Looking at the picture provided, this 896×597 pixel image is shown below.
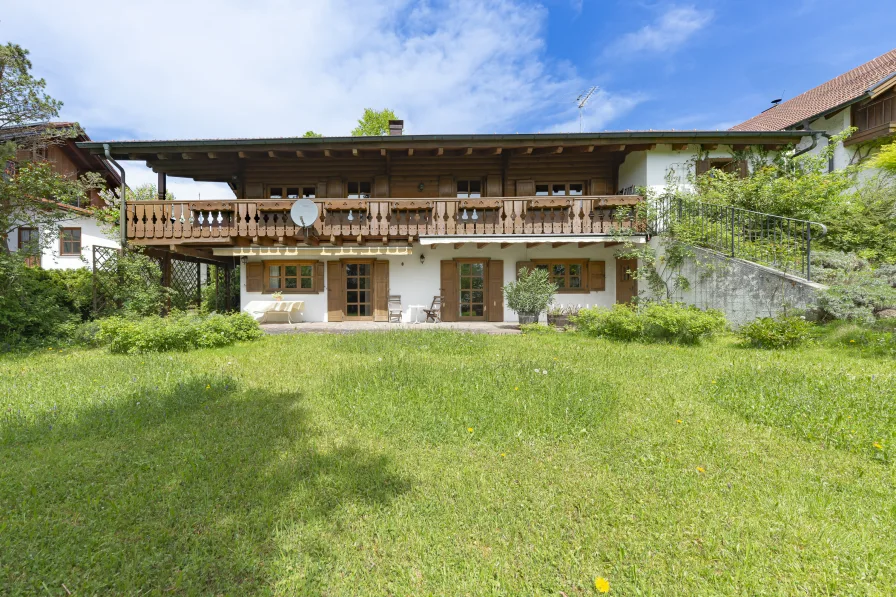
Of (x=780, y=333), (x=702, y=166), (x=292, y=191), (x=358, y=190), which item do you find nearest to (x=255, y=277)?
(x=292, y=191)

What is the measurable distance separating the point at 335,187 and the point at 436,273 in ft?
15.2

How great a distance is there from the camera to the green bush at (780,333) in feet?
20.5

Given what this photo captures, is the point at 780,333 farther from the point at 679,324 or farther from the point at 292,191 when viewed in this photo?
the point at 292,191

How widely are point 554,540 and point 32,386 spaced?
647cm

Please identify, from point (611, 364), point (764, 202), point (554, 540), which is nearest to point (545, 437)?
point (554, 540)

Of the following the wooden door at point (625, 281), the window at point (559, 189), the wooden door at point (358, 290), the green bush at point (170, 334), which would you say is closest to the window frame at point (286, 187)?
the wooden door at point (358, 290)

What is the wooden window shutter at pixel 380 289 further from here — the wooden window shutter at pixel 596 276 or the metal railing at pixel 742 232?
the metal railing at pixel 742 232

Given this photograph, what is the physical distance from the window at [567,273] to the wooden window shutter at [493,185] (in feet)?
9.43

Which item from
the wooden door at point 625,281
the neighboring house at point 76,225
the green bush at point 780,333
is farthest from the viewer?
the neighboring house at point 76,225

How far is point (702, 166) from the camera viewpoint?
12.1 meters

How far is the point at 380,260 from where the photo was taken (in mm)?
12578

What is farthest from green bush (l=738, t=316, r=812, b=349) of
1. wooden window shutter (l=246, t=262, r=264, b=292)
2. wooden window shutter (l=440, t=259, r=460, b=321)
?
wooden window shutter (l=246, t=262, r=264, b=292)

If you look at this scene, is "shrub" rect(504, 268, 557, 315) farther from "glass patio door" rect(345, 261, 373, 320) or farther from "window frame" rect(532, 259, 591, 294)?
"glass patio door" rect(345, 261, 373, 320)

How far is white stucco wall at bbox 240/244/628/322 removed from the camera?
12617 mm
